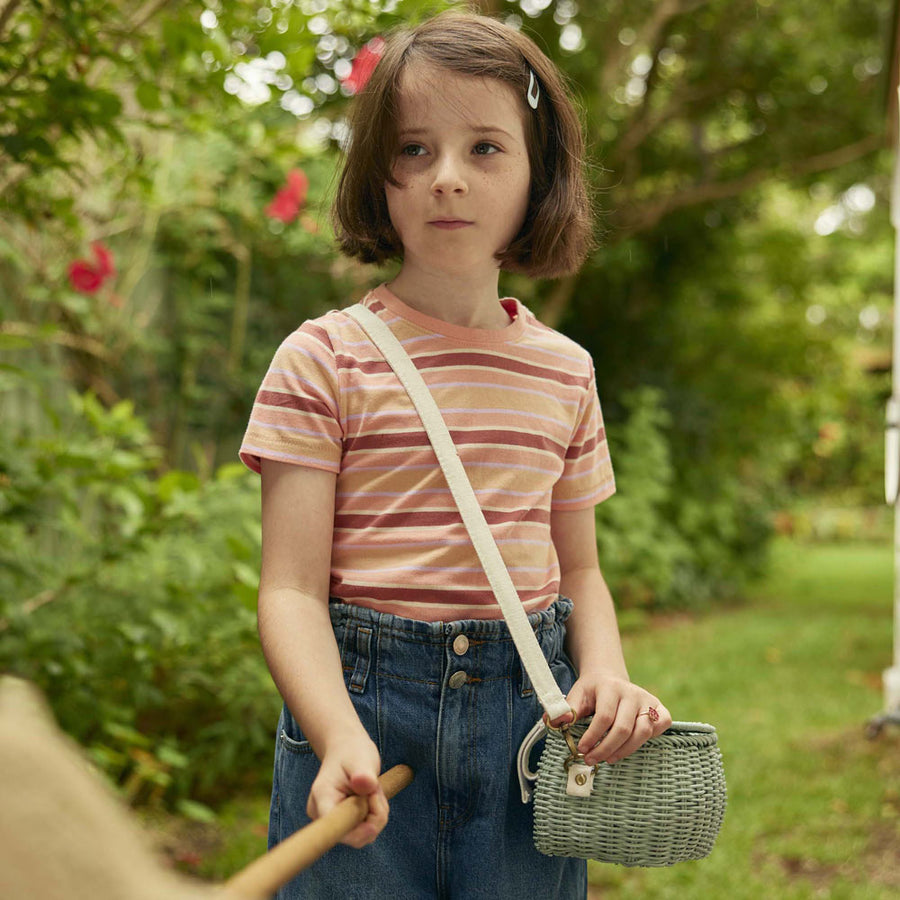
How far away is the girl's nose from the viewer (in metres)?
1.30

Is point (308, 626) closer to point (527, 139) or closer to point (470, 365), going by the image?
point (470, 365)

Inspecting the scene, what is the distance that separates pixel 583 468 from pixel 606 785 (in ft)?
1.43

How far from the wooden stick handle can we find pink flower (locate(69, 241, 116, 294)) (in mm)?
2831

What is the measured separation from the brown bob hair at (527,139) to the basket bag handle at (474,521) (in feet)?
0.69

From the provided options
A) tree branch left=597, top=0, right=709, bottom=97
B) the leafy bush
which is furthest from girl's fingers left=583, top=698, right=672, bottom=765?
tree branch left=597, top=0, right=709, bottom=97

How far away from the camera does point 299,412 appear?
129 cm

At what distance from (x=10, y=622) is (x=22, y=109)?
1155mm

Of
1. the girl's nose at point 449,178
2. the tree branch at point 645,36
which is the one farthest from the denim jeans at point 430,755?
the tree branch at point 645,36

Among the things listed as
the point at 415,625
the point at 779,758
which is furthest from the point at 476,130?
the point at 779,758

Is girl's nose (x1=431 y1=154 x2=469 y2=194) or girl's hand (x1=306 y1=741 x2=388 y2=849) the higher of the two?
girl's nose (x1=431 y1=154 x2=469 y2=194)

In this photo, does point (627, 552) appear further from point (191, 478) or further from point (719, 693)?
point (191, 478)

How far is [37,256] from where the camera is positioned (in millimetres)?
3941

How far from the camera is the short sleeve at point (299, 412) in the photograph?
50.3 inches

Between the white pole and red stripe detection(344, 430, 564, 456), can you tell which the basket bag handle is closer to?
red stripe detection(344, 430, 564, 456)
